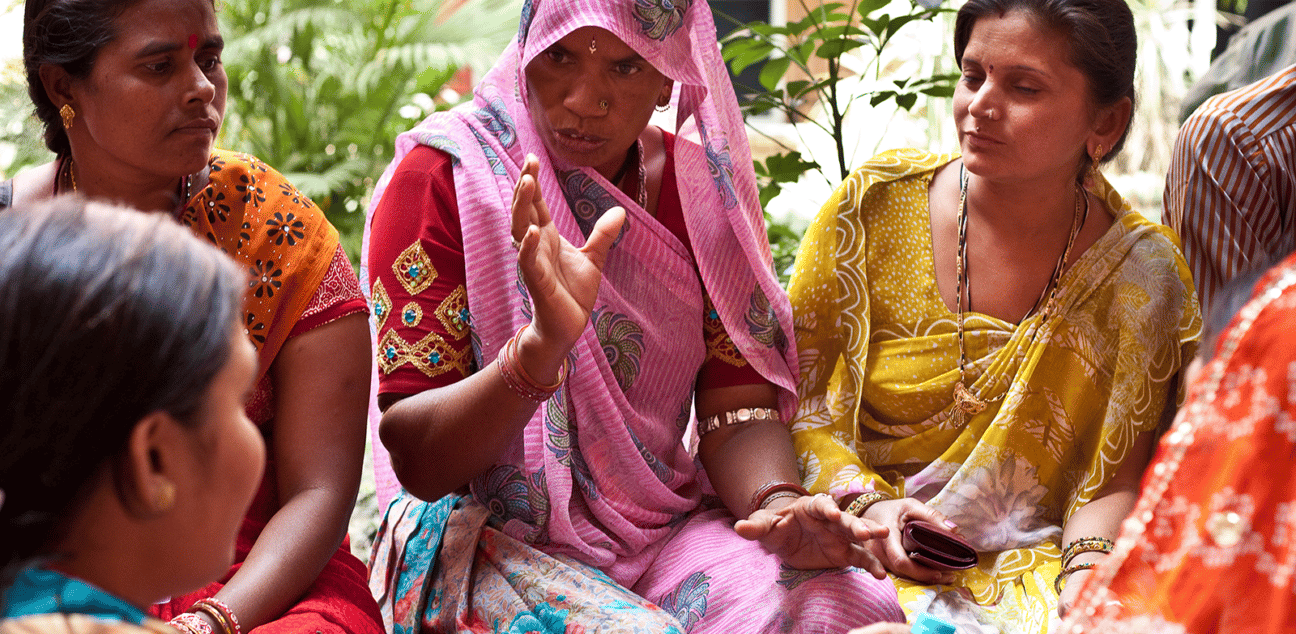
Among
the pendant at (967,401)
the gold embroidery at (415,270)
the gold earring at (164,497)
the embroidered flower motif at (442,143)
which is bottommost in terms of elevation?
the pendant at (967,401)

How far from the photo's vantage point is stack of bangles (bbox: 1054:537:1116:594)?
1961 mm

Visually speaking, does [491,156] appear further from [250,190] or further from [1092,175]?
[1092,175]

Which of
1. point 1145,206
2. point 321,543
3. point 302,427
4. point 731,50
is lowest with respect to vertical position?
point 1145,206

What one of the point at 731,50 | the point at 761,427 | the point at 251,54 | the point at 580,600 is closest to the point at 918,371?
the point at 761,427

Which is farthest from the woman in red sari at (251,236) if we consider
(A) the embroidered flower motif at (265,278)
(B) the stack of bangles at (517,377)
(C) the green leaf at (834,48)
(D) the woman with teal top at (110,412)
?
(C) the green leaf at (834,48)

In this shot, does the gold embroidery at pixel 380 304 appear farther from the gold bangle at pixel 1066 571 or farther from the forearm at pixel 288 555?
the gold bangle at pixel 1066 571

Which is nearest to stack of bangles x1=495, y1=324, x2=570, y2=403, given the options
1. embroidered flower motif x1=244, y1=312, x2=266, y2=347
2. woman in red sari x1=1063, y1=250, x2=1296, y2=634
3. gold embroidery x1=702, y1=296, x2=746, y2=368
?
embroidered flower motif x1=244, y1=312, x2=266, y2=347

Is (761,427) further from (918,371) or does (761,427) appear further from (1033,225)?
(1033,225)

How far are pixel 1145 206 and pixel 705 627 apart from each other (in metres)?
5.01

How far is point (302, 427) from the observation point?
1.88m

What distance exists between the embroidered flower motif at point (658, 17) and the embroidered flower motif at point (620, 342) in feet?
1.70

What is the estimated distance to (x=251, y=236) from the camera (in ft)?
6.23

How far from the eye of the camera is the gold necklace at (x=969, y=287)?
2.18 metres

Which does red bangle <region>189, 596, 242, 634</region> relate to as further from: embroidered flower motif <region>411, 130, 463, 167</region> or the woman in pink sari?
embroidered flower motif <region>411, 130, 463, 167</region>
